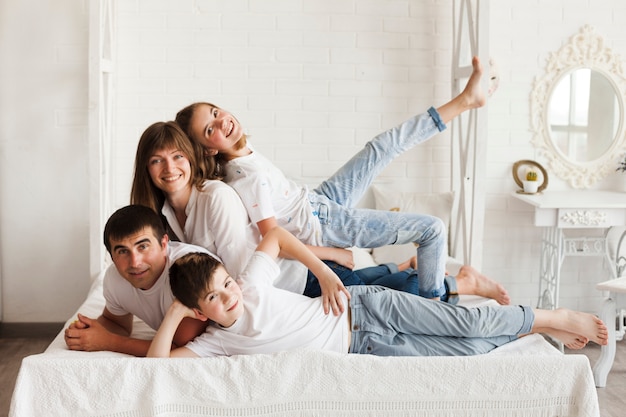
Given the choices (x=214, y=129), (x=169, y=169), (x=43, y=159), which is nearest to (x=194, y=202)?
(x=169, y=169)

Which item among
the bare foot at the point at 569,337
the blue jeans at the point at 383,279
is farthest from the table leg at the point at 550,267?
the bare foot at the point at 569,337

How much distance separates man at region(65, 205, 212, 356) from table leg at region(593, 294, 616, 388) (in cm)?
215

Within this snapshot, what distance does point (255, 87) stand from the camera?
4.40 metres

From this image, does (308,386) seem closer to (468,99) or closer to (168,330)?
(168,330)

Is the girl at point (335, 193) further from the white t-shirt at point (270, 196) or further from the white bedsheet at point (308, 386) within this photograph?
the white bedsheet at point (308, 386)

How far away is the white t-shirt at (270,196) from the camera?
2844 mm

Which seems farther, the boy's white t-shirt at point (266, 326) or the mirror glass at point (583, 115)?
the mirror glass at point (583, 115)

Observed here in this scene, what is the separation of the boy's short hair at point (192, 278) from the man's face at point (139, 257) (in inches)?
5.9

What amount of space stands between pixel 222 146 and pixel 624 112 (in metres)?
2.79

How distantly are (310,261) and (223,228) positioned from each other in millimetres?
338

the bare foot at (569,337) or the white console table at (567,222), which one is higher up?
the white console table at (567,222)

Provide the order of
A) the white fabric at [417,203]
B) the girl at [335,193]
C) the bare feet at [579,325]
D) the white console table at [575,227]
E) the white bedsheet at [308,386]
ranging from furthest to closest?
the white fabric at [417,203]
the white console table at [575,227]
the girl at [335,193]
the bare feet at [579,325]
the white bedsheet at [308,386]

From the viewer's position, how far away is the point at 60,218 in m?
4.33

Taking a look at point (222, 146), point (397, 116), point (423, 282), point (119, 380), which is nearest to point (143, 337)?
point (119, 380)
